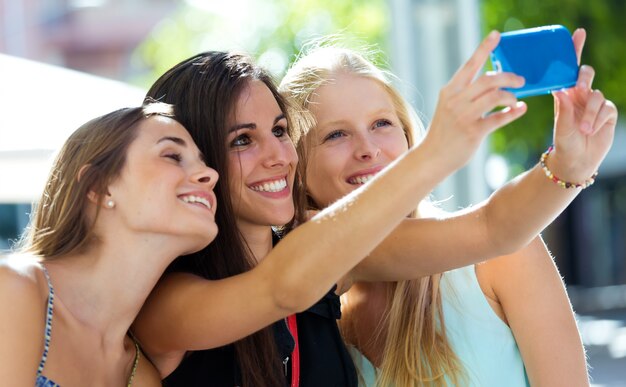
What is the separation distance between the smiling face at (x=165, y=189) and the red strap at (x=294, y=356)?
44 cm

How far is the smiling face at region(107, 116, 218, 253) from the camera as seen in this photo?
2.16m

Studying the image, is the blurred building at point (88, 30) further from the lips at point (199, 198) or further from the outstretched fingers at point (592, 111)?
the outstretched fingers at point (592, 111)

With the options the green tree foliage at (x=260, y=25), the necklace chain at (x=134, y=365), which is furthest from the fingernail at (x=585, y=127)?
the green tree foliage at (x=260, y=25)

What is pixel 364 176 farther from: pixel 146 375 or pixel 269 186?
pixel 146 375

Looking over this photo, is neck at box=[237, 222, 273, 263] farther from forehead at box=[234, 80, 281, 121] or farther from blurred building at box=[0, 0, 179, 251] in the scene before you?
blurred building at box=[0, 0, 179, 251]

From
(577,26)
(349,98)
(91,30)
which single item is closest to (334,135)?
(349,98)

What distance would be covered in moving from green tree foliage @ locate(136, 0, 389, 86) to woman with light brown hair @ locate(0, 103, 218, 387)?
9458 millimetres

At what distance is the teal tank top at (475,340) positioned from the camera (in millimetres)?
2572

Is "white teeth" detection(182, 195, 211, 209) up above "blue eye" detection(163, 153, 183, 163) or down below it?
below

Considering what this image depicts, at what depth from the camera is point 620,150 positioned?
16375mm

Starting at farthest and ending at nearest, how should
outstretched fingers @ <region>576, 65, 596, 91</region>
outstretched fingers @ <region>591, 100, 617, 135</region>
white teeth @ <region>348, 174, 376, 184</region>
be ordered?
1. white teeth @ <region>348, 174, 376, 184</region>
2. outstretched fingers @ <region>591, 100, 617, 135</region>
3. outstretched fingers @ <region>576, 65, 596, 91</region>

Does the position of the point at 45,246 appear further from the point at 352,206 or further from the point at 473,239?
the point at 473,239

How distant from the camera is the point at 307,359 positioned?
2.53 meters

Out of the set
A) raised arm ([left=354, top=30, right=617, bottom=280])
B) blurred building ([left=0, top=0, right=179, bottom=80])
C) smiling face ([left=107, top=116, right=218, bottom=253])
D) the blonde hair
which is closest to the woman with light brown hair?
smiling face ([left=107, top=116, right=218, bottom=253])
